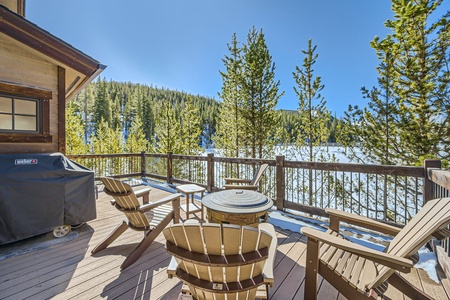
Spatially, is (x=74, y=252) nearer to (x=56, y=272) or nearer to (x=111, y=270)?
(x=56, y=272)

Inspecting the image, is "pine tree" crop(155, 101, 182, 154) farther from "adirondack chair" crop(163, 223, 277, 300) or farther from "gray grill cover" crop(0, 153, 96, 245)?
"adirondack chair" crop(163, 223, 277, 300)

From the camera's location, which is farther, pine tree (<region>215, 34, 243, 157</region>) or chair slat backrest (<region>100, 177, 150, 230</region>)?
pine tree (<region>215, 34, 243, 157</region>)

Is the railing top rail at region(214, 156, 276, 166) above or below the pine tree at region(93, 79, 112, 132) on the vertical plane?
below

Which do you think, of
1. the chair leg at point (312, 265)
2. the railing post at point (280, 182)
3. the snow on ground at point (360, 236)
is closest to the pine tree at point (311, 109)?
the railing post at point (280, 182)

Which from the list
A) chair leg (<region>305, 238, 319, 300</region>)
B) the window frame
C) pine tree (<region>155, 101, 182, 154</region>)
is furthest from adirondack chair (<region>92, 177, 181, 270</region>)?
pine tree (<region>155, 101, 182, 154</region>)

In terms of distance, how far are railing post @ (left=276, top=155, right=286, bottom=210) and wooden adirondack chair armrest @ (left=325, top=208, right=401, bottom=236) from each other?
2.04m

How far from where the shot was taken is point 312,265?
66.5 inches

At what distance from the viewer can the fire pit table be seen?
7.50 feet

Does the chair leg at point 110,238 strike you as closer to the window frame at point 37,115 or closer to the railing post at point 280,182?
the window frame at point 37,115

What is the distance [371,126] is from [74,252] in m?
8.15

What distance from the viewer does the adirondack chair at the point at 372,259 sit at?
135 centimetres

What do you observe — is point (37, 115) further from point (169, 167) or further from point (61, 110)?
point (169, 167)

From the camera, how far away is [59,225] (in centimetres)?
326

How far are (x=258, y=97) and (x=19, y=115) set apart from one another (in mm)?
9610
